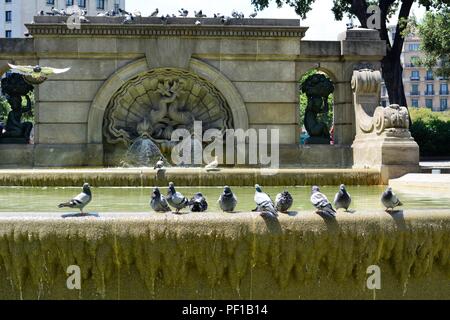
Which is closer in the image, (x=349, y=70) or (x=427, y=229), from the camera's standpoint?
(x=427, y=229)

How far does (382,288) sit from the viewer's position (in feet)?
23.3

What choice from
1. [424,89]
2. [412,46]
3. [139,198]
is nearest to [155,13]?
[139,198]

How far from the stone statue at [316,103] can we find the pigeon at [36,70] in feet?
21.8

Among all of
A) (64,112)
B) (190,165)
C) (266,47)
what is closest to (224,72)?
(266,47)

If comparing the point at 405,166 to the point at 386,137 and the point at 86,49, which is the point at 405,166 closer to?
the point at 386,137

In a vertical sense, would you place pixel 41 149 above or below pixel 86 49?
below

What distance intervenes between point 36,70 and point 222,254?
10500mm

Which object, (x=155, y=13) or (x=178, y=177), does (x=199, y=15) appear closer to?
(x=155, y=13)

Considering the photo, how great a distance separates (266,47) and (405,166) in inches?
215

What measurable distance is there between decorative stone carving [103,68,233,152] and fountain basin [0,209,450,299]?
10.6 metres

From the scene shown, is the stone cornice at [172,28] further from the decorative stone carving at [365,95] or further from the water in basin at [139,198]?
the water in basin at [139,198]

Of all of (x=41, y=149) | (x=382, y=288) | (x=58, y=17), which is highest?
(x=58, y=17)

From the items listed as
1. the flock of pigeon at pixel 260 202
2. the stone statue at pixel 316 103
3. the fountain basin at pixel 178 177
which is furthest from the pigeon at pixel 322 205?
the stone statue at pixel 316 103

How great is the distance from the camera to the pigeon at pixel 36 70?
15.6m
